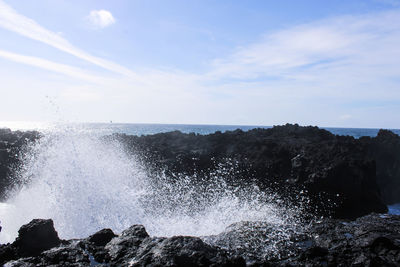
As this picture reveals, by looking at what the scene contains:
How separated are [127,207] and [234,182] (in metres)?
4.80

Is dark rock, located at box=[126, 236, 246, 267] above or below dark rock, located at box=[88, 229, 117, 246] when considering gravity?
above

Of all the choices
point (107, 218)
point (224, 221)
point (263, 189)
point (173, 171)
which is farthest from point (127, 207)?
point (263, 189)

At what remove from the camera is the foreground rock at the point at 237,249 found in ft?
13.7

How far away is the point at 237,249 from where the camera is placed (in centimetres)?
516

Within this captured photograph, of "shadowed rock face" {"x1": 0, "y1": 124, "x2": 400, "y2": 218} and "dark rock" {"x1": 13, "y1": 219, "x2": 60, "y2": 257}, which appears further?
"shadowed rock face" {"x1": 0, "y1": 124, "x2": 400, "y2": 218}

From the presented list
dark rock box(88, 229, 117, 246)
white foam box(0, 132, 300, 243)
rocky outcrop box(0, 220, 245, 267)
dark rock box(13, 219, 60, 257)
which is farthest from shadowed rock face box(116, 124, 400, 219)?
dark rock box(13, 219, 60, 257)

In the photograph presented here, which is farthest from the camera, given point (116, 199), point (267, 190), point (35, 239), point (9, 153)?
point (9, 153)

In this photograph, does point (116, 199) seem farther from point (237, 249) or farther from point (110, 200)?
point (237, 249)

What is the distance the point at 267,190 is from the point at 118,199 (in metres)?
5.96

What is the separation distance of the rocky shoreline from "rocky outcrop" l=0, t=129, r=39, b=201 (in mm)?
48

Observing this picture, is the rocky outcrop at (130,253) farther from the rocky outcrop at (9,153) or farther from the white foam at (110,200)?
the rocky outcrop at (9,153)

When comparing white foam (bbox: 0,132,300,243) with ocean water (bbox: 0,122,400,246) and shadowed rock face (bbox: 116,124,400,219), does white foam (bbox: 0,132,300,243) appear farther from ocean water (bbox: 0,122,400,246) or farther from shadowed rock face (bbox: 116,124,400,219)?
shadowed rock face (bbox: 116,124,400,219)

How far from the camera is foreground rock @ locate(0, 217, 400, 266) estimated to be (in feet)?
13.7

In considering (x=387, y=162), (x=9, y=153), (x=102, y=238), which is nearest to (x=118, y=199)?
(x=102, y=238)
